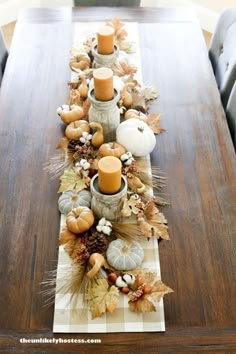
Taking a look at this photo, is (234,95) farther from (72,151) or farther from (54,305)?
(54,305)

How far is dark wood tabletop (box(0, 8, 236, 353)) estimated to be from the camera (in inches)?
46.4

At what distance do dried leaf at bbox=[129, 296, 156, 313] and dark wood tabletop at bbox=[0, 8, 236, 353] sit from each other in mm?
55

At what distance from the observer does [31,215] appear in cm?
142

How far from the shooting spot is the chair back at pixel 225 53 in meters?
2.06

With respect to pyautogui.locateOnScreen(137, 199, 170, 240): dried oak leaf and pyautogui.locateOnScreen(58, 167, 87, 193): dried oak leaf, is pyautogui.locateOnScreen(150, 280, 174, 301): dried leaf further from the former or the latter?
pyautogui.locateOnScreen(58, 167, 87, 193): dried oak leaf

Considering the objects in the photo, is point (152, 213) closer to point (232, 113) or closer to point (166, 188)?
point (166, 188)

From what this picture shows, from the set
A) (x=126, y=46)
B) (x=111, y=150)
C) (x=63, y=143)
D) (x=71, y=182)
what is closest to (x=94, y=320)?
(x=71, y=182)

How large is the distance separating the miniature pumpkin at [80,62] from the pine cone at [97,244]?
33.8 inches

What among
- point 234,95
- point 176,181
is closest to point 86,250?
point 176,181

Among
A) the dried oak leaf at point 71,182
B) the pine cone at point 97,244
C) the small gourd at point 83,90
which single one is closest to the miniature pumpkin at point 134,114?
the small gourd at point 83,90

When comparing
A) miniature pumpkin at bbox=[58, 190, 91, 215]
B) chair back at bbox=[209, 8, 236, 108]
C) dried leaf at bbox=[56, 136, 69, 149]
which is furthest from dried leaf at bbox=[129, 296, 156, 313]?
chair back at bbox=[209, 8, 236, 108]

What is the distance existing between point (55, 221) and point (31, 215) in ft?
0.27

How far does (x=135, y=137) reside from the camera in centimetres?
152

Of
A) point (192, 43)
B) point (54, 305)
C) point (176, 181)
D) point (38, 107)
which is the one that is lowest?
point (54, 305)
